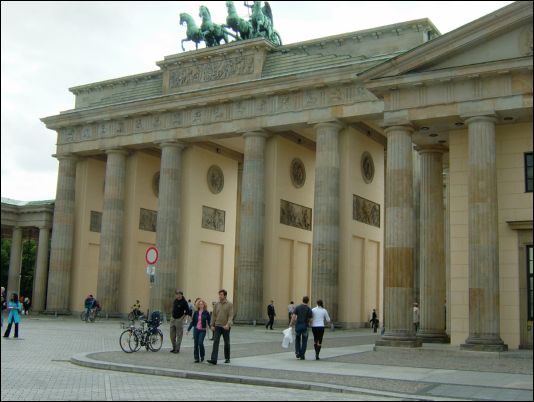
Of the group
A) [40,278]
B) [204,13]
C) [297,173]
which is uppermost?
[204,13]

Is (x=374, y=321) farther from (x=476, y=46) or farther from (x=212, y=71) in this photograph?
(x=476, y=46)

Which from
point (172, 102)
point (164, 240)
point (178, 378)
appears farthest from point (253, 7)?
point (178, 378)

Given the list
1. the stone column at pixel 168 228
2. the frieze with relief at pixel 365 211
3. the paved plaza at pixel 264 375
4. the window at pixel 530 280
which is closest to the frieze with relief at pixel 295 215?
the frieze with relief at pixel 365 211

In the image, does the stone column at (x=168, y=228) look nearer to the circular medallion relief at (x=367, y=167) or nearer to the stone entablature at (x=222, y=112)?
the stone entablature at (x=222, y=112)

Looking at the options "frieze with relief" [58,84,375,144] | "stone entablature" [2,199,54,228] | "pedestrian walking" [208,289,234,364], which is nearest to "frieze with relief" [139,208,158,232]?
"frieze with relief" [58,84,375,144]

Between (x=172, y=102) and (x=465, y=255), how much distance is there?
27.9m

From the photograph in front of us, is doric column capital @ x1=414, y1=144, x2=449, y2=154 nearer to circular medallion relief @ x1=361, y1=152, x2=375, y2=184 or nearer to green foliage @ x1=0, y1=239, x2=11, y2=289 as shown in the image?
circular medallion relief @ x1=361, y1=152, x2=375, y2=184

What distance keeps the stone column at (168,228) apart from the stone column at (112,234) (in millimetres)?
3725

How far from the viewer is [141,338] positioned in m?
23.2

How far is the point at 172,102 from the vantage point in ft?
162

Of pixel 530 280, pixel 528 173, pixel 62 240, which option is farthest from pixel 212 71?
pixel 530 280

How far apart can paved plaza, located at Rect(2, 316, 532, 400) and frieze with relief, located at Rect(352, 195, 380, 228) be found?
19667 mm

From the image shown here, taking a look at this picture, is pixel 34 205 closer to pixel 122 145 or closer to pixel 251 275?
pixel 122 145

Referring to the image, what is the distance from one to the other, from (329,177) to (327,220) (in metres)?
2.63
